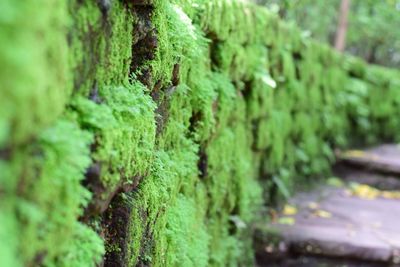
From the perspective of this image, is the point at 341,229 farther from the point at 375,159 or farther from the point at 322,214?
→ the point at 375,159

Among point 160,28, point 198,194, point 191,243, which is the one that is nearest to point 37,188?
point 160,28

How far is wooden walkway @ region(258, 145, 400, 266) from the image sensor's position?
5090 millimetres

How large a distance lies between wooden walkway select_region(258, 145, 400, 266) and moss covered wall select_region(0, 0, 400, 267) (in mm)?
325

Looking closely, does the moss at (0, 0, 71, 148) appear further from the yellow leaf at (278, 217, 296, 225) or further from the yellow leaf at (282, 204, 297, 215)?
the yellow leaf at (282, 204, 297, 215)

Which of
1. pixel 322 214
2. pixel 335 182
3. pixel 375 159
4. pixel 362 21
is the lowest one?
pixel 335 182

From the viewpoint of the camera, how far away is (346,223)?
5.77 m

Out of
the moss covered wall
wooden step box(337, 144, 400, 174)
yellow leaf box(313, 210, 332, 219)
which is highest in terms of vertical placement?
the moss covered wall

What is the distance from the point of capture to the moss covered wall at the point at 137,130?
1.38 meters

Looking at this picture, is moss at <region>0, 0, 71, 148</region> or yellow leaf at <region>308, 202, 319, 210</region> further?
yellow leaf at <region>308, 202, 319, 210</region>

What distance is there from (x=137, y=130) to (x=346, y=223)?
3.97m

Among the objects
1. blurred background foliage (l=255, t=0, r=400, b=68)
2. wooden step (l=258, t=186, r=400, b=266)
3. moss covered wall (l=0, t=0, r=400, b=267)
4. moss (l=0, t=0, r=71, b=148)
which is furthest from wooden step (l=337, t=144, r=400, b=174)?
moss (l=0, t=0, r=71, b=148)

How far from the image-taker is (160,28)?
8.59 ft

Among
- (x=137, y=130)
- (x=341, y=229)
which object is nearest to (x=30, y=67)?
(x=137, y=130)

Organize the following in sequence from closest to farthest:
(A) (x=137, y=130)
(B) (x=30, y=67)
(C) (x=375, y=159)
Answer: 1. (B) (x=30, y=67)
2. (A) (x=137, y=130)
3. (C) (x=375, y=159)
